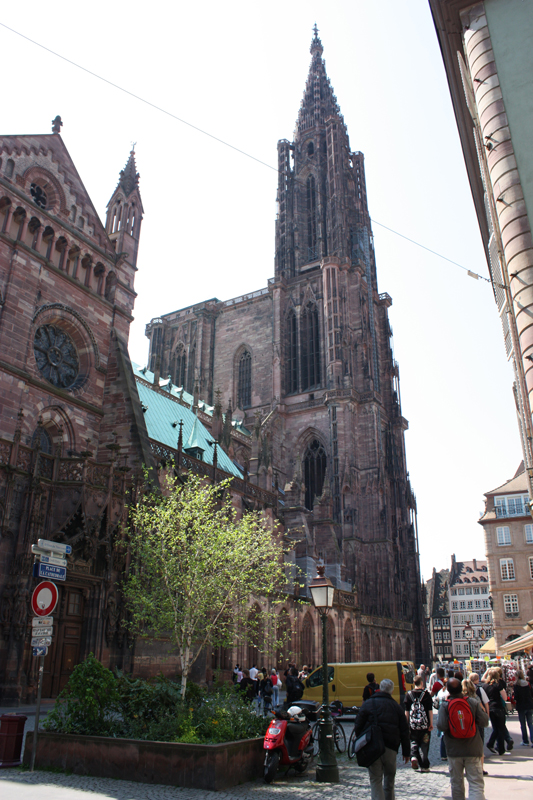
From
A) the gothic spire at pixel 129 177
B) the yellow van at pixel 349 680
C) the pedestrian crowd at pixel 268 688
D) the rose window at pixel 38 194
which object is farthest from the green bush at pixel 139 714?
the gothic spire at pixel 129 177

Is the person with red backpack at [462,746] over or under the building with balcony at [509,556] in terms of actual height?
under

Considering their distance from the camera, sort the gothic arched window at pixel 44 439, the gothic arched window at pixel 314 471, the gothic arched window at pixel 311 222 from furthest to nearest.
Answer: the gothic arched window at pixel 311 222
the gothic arched window at pixel 314 471
the gothic arched window at pixel 44 439

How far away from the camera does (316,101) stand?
7269 centimetres

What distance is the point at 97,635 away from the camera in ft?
54.5

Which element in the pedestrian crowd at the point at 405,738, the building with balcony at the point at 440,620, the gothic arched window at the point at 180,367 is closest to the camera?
the pedestrian crowd at the point at 405,738

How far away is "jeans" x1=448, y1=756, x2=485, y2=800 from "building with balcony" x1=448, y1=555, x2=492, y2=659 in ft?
310

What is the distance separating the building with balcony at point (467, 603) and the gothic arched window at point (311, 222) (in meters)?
59.2

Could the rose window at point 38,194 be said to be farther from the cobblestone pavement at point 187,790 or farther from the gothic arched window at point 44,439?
the cobblestone pavement at point 187,790

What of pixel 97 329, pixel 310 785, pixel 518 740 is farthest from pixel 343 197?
pixel 310 785

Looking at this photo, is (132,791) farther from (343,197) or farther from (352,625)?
(343,197)

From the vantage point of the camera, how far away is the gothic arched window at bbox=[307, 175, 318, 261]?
64.4m

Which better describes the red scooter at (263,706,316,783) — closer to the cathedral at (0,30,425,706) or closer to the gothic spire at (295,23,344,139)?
the cathedral at (0,30,425,706)

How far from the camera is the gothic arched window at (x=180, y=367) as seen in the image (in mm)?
64938

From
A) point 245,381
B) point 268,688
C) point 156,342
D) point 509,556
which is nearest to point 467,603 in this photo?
point 509,556
